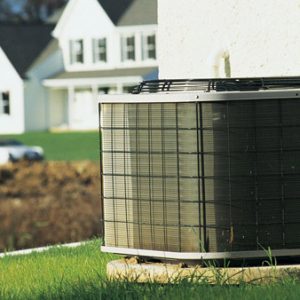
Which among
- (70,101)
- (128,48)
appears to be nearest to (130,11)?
(128,48)

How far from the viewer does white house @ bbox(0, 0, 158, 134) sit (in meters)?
60.3

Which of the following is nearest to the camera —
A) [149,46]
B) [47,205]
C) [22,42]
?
[47,205]

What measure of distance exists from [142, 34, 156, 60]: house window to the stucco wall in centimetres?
4942

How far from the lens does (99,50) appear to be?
62.3 m

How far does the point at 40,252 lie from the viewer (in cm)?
1080

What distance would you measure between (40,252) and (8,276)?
79.4 inches

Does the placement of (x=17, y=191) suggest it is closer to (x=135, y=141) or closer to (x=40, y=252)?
(x=40, y=252)

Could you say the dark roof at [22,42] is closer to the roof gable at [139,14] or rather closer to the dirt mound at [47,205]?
the roof gable at [139,14]

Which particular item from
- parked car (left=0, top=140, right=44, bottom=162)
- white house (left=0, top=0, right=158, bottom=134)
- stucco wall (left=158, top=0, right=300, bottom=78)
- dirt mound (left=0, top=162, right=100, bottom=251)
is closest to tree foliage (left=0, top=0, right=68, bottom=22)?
white house (left=0, top=0, right=158, bottom=134)

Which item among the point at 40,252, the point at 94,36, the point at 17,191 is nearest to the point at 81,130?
the point at 94,36

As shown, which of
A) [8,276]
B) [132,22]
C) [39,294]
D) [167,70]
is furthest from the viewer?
[132,22]

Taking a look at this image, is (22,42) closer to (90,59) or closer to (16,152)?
(90,59)

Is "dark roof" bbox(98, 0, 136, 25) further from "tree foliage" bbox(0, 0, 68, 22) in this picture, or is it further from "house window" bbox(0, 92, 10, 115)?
"tree foliage" bbox(0, 0, 68, 22)

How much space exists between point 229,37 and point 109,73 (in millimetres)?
50872
